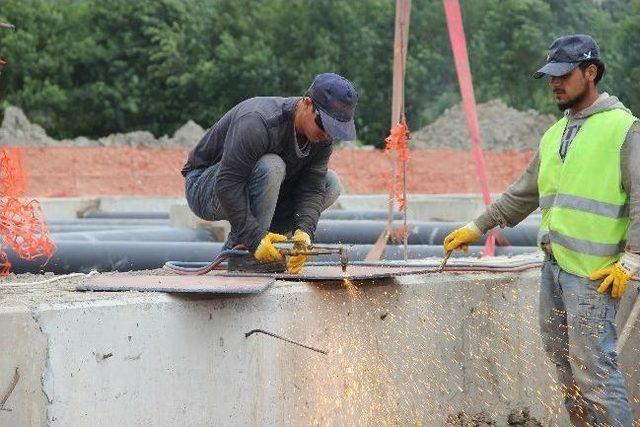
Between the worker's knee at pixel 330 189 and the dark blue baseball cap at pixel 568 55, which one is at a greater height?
the dark blue baseball cap at pixel 568 55

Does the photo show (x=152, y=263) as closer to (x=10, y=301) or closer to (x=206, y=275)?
(x=206, y=275)

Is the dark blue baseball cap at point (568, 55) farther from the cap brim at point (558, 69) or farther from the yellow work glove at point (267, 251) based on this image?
the yellow work glove at point (267, 251)

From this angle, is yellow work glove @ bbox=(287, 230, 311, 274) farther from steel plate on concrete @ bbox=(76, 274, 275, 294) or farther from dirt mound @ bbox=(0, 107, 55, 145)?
dirt mound @ bbox=(0, 107, 55, 145)

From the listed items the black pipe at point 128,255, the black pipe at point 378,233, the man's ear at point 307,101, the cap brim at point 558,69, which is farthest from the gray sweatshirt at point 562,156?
the black pipe at point 378,233

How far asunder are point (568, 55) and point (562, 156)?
0.42 metres

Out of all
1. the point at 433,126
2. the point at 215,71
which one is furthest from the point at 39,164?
the point at 433,126

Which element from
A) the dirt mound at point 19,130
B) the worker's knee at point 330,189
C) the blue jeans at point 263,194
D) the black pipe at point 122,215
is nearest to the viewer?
the blue jeans at point 263,194

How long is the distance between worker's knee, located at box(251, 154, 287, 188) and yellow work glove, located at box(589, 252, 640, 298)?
1417 mm

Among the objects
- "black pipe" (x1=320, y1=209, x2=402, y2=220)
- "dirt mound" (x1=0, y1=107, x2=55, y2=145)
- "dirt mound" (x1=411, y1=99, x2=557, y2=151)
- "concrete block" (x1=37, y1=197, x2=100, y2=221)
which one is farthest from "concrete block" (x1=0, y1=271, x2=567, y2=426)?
"dirt mound" (x1=0, y1=107, x2=55, y2=145)

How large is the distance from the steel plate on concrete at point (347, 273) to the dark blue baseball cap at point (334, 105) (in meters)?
0.58

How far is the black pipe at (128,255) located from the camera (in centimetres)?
684

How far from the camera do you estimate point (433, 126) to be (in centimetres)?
2591

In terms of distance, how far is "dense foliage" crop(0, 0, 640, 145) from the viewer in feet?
96.4

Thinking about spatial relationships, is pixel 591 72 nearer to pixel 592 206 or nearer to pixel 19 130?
pixel 592 206
